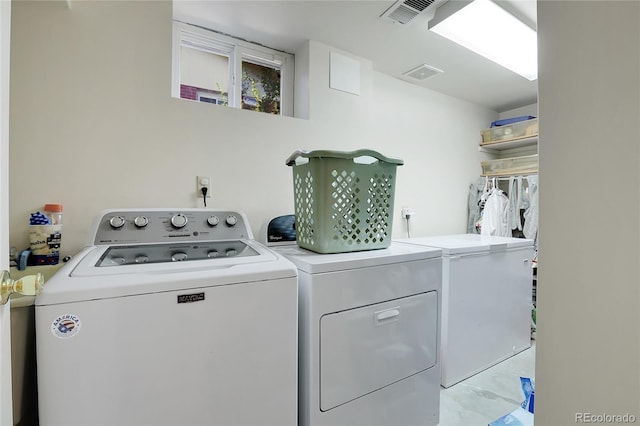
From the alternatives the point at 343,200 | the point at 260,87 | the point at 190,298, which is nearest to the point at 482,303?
the point at 343,200

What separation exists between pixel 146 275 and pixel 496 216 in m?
3.12

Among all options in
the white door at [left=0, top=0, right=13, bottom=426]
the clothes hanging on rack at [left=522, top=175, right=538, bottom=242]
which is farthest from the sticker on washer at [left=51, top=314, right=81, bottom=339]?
the clothes hanging on rack at [left=522, top=175, right=538, bottom=242]

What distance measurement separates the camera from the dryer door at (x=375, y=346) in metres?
1.15

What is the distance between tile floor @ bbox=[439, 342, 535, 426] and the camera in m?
1.71

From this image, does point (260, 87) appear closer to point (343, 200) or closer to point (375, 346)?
point (343, 200)

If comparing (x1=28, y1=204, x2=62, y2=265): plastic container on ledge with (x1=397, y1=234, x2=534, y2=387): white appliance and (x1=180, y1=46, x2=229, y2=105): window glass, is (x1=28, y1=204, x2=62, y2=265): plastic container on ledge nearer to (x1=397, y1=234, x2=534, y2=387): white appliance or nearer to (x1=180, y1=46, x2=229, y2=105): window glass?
(x1=180, y1=46, x2=229, y2=105): window glass

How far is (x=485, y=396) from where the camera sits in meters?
1.89

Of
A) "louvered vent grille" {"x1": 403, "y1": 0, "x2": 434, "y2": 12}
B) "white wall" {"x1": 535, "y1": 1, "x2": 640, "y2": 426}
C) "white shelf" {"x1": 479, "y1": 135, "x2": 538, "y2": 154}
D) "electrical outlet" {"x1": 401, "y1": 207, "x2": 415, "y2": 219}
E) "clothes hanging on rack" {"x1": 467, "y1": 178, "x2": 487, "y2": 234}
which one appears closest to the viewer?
"white wall" {"x1": 535, "y1": 1, "x2": 640, "y2": 426}

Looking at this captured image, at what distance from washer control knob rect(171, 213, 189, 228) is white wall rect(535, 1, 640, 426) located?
4.43 feet

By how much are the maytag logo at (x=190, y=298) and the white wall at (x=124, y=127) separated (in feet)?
2.99

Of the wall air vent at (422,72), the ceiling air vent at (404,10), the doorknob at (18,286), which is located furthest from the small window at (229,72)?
the doorknob at (18,286)

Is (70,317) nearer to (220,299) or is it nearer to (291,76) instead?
(220,299)

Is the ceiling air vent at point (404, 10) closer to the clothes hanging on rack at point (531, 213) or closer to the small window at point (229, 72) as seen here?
the small window at point (229, 72)

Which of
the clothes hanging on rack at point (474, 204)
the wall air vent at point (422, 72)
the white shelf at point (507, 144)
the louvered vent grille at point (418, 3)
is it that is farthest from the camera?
the clothes hanging on rack at point (474, 204)
